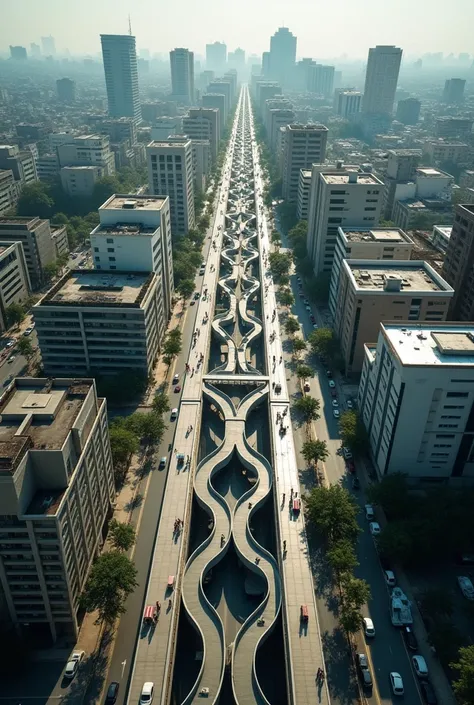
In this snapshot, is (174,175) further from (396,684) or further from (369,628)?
(396,684)

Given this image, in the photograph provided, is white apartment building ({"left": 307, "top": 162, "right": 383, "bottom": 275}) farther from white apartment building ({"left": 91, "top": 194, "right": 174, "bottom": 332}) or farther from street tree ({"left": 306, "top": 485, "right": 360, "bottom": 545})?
street tree ({"left": 306, "top": 485, "right": 360, "bottom": 545})

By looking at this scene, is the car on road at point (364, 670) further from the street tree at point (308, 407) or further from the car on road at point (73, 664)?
the street tree at point (308, 407)

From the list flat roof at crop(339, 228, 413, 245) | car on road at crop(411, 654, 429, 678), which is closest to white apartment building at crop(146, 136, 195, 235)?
flat roof at crop(339, 228, 413, 245)

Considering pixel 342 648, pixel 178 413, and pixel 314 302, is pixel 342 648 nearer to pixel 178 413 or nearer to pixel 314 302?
pixel 178 413

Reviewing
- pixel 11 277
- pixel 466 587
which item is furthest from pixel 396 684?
pixel 11 277

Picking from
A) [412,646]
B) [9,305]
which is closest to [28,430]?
[412,646]

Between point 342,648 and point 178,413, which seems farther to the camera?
point 178,413
